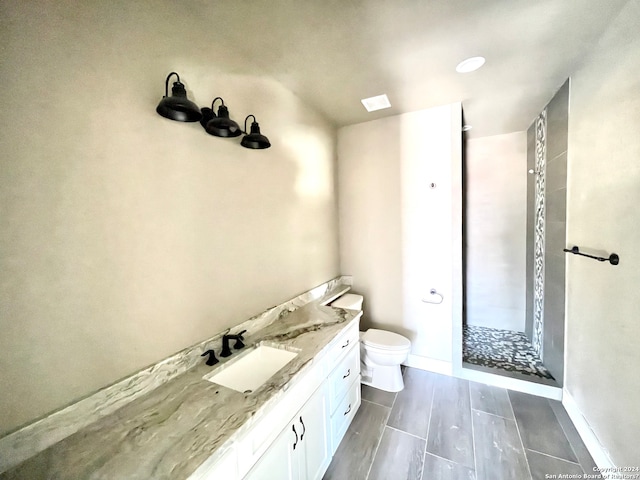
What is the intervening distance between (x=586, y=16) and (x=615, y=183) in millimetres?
912

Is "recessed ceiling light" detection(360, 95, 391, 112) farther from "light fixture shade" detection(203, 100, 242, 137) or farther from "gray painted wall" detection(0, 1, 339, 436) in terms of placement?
"light fixture shade" detection(203, 100, 242, 137)

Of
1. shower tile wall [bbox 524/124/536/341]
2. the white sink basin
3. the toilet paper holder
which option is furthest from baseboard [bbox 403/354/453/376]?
the white sink basin

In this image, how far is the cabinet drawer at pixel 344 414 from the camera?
1488 millimetres

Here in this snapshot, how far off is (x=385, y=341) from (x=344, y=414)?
2.37 feet

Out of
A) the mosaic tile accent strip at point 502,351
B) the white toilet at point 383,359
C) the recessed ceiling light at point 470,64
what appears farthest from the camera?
the mosaic tile accent strip at point 502,351

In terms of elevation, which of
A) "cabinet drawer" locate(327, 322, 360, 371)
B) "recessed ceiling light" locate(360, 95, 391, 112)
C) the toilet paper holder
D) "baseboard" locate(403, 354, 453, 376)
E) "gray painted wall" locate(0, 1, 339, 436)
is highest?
"recessed ceiling light" locate(360, 95, 391, 112)

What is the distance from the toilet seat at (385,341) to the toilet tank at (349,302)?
277mm

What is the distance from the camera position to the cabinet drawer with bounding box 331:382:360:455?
149cm

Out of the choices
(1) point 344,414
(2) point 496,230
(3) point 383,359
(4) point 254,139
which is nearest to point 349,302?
(3) point 383,359

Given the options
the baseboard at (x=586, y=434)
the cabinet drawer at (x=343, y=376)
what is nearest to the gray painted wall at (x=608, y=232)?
the baseboard at (x=586, y=434)

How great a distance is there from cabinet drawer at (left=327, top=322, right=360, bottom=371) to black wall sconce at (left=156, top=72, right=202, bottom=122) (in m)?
1.45

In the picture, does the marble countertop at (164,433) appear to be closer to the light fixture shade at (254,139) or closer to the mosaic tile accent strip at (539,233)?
the light fixture shade at (254,139)

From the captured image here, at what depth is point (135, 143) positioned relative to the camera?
998 mm

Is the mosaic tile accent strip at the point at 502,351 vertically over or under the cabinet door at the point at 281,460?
under
